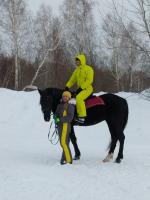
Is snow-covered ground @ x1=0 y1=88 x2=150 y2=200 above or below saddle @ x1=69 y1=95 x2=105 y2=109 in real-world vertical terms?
below

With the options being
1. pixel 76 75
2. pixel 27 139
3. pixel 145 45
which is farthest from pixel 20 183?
pixel 145 45

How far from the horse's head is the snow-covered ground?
3.23 ft

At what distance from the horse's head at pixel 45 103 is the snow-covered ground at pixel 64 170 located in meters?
0.98

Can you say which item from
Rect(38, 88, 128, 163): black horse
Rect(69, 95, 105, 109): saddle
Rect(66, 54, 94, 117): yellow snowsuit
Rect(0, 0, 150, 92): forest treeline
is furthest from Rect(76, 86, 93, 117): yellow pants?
Rect(0, 0, 150, 92): forest treeline

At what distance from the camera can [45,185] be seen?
6.09 m

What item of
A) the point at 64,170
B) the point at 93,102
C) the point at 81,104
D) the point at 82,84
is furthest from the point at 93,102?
A: the point at 64,170

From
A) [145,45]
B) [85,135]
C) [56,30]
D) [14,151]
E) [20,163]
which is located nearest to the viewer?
[20,163]

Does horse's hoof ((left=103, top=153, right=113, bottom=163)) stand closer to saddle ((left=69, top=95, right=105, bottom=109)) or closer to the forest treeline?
saddle ((left=69, top=95, right=105, bottom=109))

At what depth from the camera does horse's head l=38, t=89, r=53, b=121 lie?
8.03 meters

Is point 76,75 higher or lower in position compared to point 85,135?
higher

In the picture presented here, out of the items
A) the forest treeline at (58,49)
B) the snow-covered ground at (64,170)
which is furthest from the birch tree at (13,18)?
the snow-covered ground at (64,170)

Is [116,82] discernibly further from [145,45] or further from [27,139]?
[27,139]

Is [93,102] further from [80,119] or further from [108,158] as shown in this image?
[108,158]

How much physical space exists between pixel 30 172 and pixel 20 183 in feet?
2.69
